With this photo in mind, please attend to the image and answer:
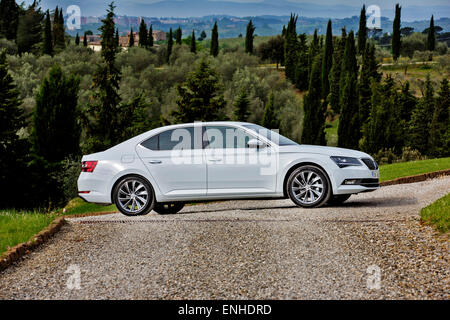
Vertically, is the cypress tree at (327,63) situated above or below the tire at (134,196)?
above

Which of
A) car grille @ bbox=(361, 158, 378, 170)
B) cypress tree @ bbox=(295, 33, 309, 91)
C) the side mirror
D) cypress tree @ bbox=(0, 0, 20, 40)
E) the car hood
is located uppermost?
cypress tree @ bbox=(0, 0, 20, 40)

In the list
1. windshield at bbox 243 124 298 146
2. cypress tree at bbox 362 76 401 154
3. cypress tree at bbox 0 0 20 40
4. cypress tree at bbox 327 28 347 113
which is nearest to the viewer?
Answer: windshield at bbox 243 124 298 146

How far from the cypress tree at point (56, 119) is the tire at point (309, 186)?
3634 cm

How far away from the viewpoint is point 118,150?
10500 mm

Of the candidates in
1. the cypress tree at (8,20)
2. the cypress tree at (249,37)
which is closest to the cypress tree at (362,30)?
the cypress tree at (249,37)

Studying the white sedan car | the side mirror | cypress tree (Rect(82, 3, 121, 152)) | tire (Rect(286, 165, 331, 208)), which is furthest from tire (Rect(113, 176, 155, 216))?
cypress tree (Rect(82, 3, 121, 152))

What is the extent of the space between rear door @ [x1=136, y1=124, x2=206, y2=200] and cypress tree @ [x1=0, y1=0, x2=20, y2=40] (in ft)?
408

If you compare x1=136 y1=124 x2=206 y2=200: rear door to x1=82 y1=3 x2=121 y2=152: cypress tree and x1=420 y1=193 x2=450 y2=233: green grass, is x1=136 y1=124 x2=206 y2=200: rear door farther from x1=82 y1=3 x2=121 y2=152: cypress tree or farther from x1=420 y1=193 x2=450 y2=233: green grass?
x1=82 y1=3 x2=121 y2=152: cypress tree

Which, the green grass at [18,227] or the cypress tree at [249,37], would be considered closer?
the green grass at [18,227]

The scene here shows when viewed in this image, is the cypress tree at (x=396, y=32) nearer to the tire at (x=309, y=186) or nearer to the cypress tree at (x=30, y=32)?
the cypress tree at (x=30, y=32)

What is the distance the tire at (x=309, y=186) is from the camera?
32.9ft

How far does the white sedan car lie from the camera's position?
32.8 feet
